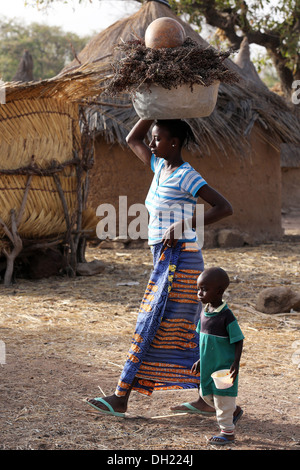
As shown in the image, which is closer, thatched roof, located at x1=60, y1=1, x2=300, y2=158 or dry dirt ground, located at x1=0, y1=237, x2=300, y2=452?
dry dirt ground, located at x1=0, y1=237, x2=300, y2=452

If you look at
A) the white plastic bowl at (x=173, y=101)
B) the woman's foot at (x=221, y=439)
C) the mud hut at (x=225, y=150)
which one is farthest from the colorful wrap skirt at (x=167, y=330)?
the mud hut at (x=225, y=150)

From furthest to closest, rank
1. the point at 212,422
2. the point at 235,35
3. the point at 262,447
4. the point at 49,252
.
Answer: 1. the point at 235,35
2. the point at 49,252
3. the point at 212,422
4. the point at 262,447

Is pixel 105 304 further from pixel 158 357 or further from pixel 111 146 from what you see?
pixel 111 146

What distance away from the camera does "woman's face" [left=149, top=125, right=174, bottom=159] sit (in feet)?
10.1

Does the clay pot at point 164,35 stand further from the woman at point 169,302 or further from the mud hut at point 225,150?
the mud hut at point 225,150

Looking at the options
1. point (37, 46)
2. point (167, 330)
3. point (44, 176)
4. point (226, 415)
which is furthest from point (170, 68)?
point (37, 46)

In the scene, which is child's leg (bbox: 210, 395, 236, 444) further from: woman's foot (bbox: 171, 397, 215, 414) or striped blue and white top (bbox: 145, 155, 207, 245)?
striped blue and white top (bbox: 145, 155, 207, 245)

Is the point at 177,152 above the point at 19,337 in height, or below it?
above

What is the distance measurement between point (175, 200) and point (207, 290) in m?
0.53

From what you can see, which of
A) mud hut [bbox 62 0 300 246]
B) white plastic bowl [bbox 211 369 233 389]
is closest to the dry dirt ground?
white plastic bowl [bbox 211 369 233 389]

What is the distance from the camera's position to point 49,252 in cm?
729

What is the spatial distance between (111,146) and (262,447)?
7.38 m

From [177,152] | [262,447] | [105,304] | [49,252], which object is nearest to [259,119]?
[49,252]

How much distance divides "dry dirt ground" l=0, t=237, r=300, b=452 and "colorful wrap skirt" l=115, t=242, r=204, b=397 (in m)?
0.19
